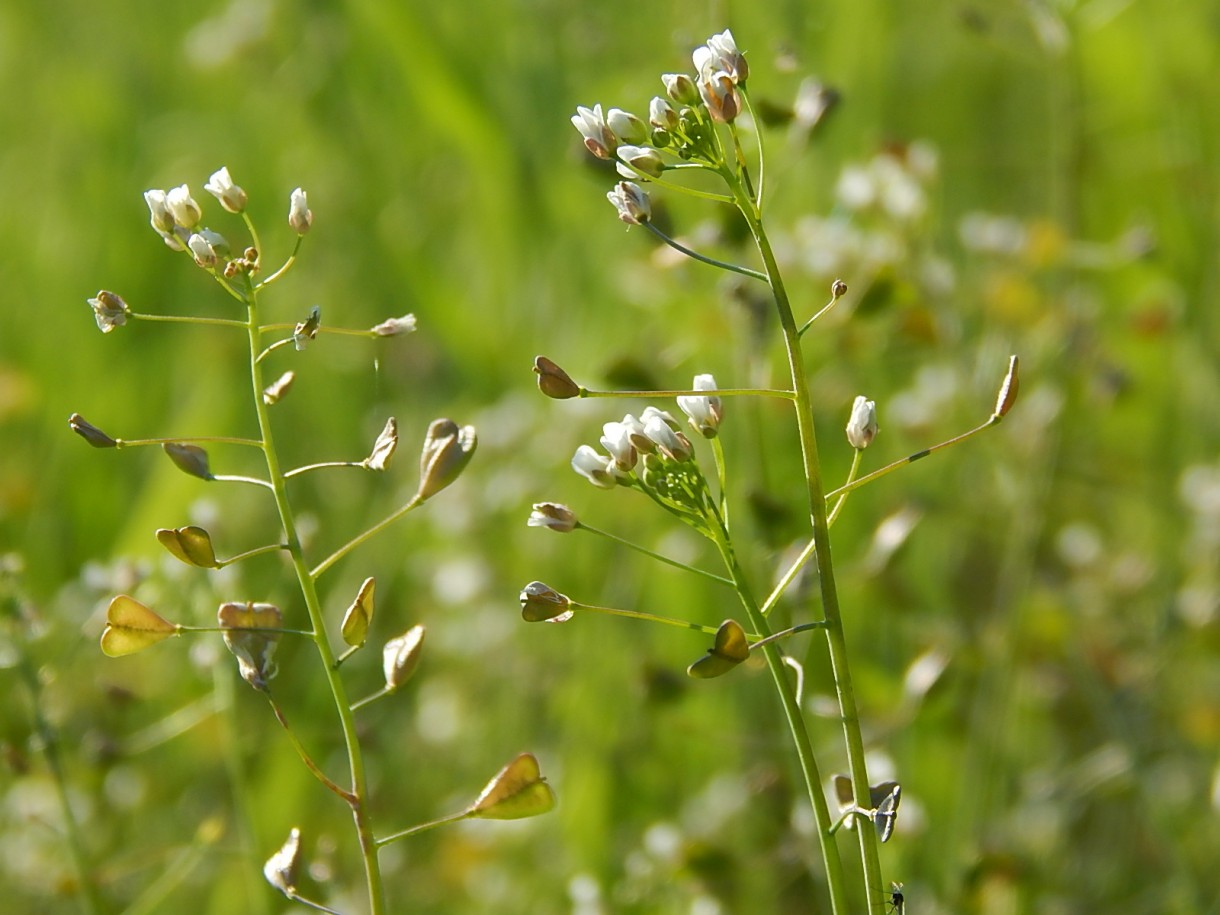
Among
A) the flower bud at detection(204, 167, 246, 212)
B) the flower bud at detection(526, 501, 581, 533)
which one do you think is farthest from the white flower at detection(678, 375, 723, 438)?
the flower bud at detection(204, 167, 246, 212)

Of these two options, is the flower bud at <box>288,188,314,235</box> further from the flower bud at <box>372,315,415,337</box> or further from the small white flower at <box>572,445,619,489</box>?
the small white flower at <box>572,445,619,489</box>

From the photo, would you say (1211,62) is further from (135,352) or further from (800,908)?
(135,352)

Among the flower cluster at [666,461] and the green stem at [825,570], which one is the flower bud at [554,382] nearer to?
the flower cluster at [666,461]

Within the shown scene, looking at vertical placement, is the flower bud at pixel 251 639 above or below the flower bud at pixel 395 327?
below

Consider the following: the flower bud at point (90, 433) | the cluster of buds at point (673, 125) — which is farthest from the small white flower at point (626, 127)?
the flower bud at point (90, 433)

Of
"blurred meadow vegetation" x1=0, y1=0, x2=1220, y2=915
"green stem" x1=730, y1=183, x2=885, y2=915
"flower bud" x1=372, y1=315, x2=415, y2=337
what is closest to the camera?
"green stem" x1=730, y1=183, x2=885, y2=915

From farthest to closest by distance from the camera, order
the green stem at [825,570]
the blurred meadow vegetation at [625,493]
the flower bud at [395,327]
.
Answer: the blurred meadow vegetation at [625,493] < the flower bud at [395,327] < the green stem at [825,570]

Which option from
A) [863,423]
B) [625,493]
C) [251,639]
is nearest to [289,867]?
[251,639]
